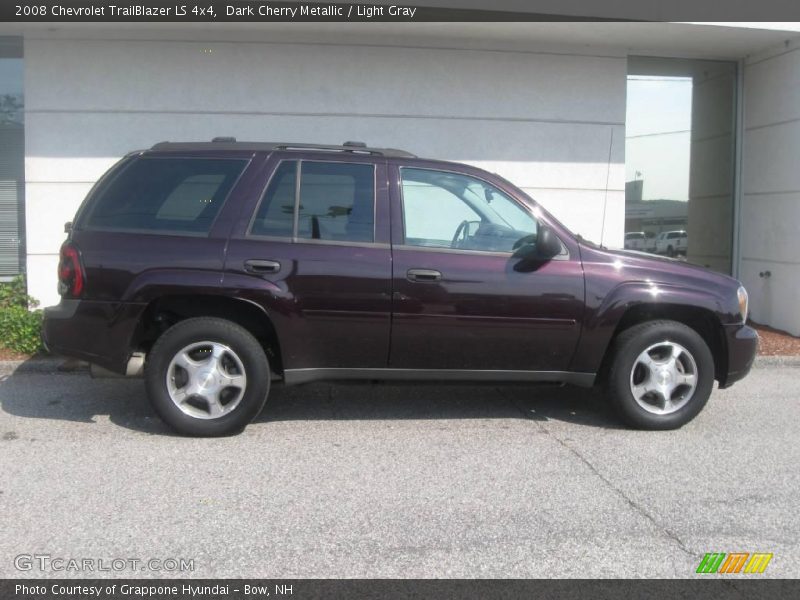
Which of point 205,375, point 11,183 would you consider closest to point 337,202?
point 205,375

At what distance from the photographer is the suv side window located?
5.29 meters

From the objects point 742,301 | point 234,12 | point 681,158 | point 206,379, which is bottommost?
point 206,379

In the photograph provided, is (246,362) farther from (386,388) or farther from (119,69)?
(119,69)

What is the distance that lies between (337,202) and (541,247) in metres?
1.43

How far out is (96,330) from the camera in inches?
201

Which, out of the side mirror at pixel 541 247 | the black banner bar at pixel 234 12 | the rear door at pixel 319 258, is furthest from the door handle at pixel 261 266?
the black banner bar at pixel 234 12

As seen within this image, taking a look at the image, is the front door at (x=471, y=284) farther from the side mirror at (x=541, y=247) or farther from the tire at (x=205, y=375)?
the tire at (x=205, y=375)

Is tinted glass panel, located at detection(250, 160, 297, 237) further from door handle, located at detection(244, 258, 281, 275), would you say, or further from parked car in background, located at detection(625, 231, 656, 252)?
parked car in background, located at detection(625, 231, 656, 252)

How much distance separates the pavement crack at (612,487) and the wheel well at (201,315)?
6.44ft

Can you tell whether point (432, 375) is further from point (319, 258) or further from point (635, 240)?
point (635, 240)

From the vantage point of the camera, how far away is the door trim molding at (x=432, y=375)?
17.2ft

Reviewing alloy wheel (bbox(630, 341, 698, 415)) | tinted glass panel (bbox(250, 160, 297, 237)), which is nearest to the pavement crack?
alloy wheel (bbox(630, 341, 698, 415))

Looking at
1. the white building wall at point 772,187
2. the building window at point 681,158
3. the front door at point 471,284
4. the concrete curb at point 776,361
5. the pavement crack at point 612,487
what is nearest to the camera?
the pavement crack at point 612,487
